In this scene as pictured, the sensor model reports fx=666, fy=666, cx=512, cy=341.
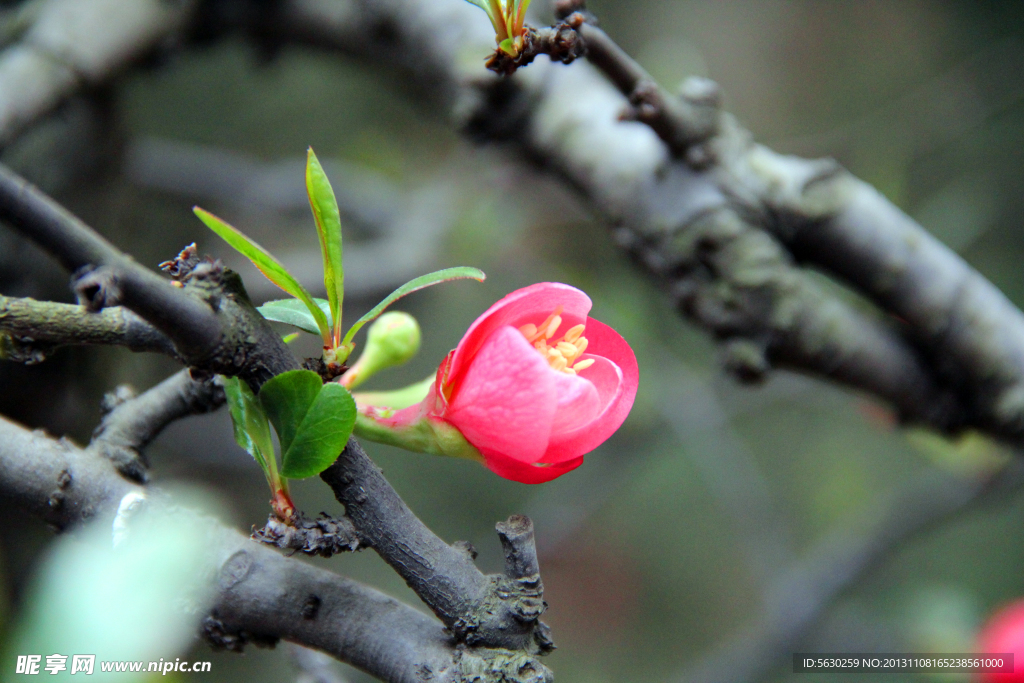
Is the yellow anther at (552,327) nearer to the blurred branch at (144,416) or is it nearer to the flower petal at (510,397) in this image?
the flower petal at (510,397)

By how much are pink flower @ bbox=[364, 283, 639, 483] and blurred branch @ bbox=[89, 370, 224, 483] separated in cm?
10

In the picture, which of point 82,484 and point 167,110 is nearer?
point 82,484

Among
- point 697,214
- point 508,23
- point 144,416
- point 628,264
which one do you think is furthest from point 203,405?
point 628,264

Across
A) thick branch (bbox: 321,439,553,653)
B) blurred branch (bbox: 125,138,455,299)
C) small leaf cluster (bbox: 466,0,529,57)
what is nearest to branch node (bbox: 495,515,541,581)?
thick branch (bbox: 321,439,553,653)

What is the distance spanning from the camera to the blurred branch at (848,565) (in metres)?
1.00

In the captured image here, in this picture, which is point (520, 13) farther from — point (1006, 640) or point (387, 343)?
point (1006, 640)

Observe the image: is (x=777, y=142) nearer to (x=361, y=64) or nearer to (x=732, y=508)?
(x=732, y=508)

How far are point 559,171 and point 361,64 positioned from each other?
1.27 ft

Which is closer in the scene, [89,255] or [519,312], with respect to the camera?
[89,255]

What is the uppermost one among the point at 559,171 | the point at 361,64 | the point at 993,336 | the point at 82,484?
the point at 361,64

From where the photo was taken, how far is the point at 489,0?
11.7 inches

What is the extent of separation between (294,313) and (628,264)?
91 cm

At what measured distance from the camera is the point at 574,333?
1.02 feet

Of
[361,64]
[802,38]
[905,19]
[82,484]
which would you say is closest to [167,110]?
[361,64]
